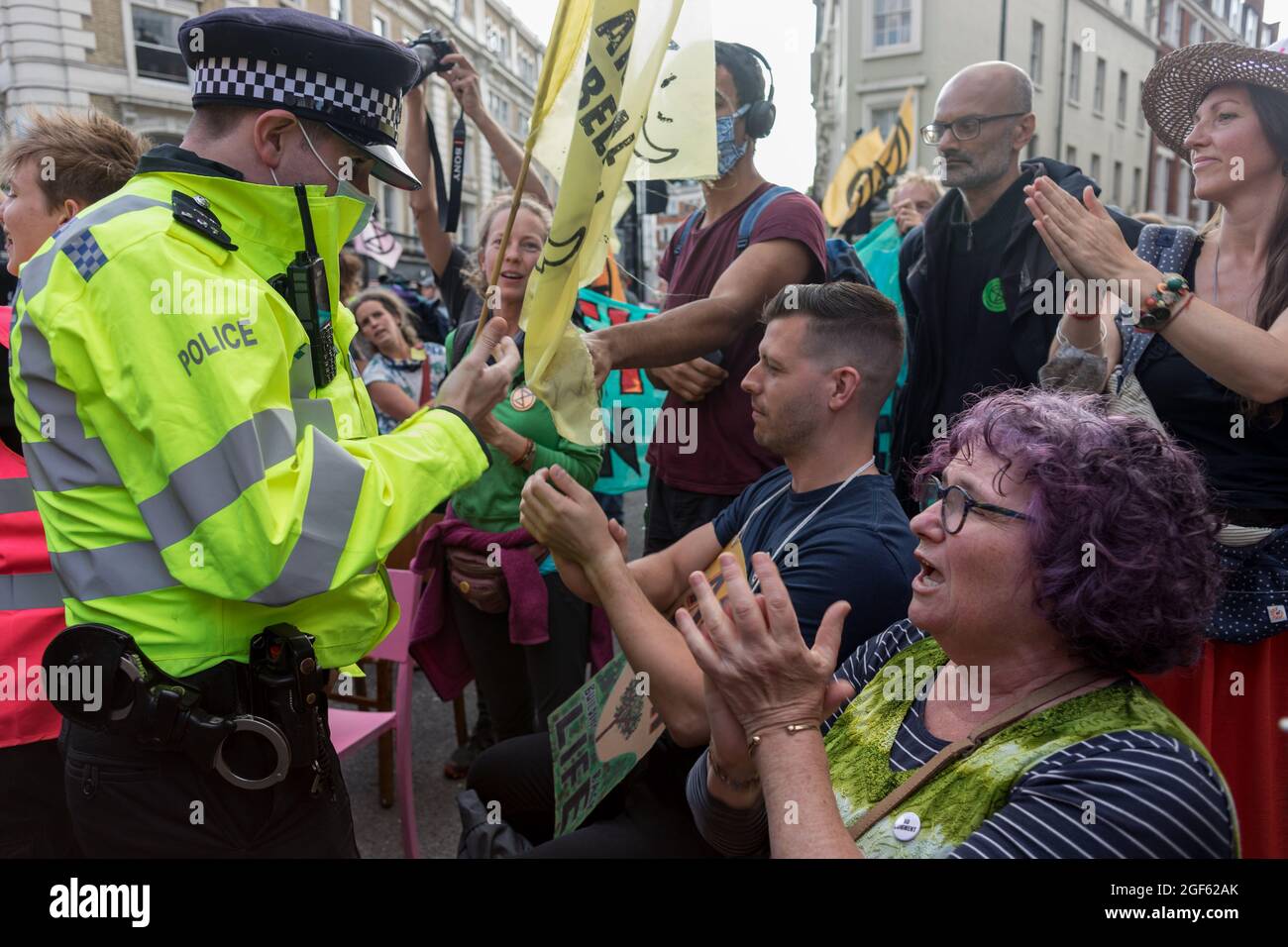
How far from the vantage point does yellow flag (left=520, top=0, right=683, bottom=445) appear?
5.84ft

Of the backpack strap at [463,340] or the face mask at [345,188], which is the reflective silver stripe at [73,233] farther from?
the backpack strap at [463,340]

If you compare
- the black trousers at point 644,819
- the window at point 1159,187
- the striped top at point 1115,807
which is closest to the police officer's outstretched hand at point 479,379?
the black trousers at point 644,819

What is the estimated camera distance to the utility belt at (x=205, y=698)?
1515mm

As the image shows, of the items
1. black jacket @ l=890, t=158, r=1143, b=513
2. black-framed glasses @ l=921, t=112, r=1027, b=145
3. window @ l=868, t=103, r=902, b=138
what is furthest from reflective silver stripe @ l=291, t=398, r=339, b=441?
window @ l=868, t=103, r=902, b=138

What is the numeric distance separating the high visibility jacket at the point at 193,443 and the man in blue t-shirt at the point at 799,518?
488 mm

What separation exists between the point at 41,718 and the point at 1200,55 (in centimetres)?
315

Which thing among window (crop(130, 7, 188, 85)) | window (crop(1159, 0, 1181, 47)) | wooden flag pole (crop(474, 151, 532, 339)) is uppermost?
window (crop(1159, 0, 1181, 47))

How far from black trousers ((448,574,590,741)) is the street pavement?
46 centimetres

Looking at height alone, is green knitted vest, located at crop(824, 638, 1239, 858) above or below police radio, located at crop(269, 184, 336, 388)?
below

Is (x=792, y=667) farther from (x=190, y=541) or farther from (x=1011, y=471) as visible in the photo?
(x=190, y=541)

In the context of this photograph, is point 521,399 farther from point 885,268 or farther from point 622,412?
point 885,268

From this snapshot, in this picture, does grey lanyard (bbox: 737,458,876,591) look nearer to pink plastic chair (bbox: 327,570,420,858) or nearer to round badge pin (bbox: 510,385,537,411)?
round badge pin (bbox: 510,385,537,411)

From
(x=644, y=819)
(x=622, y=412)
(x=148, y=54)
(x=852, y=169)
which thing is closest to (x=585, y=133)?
(x=644, y=819)

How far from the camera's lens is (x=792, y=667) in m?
1.39
